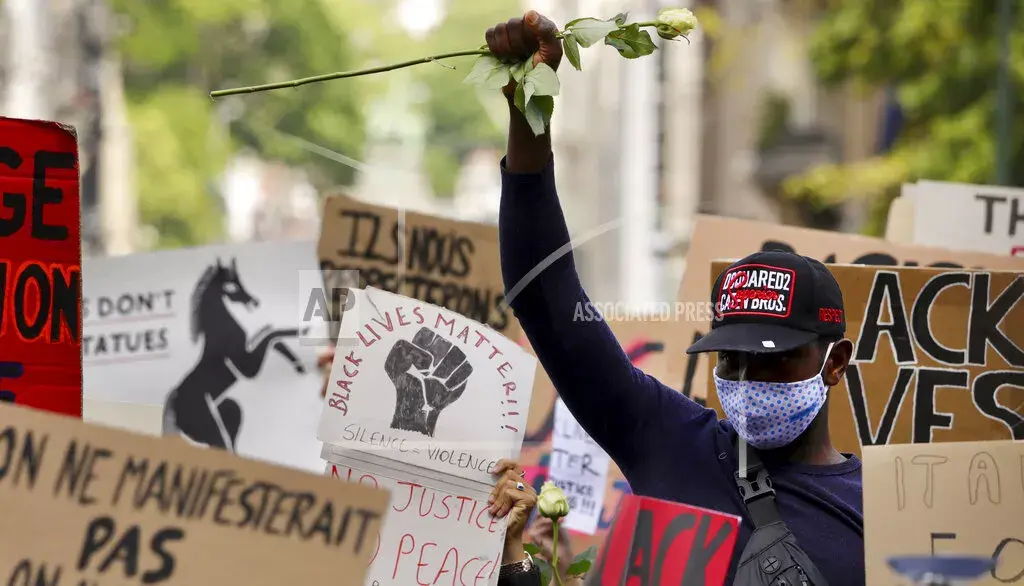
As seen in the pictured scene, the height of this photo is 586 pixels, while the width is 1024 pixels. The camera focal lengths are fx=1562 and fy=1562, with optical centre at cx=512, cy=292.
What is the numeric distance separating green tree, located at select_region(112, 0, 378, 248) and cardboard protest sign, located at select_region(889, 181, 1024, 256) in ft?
55.0

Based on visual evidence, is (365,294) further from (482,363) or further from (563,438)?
(563,438)

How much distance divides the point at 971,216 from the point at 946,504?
3.06m

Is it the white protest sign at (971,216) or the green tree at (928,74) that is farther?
the green tree at (928,74)

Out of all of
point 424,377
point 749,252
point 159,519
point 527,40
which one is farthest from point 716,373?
point 749,252

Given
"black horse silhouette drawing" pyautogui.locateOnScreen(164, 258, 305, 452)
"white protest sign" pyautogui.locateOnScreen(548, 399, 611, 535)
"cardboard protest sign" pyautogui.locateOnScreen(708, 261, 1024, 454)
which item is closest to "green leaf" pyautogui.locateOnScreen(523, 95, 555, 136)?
"cardboard protest sign" pyautogui.locateOnScreen(708, 261, 1024, 454)

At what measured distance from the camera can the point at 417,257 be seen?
5.52 meters

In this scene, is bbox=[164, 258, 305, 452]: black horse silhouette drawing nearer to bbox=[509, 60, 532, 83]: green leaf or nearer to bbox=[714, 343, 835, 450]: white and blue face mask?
bbox=[714, 343, 835, 450]: white and blue face mask

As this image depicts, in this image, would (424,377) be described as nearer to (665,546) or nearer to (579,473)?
A: (665,546)

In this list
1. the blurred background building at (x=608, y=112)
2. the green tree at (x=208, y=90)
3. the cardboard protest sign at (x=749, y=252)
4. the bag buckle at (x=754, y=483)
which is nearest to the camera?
the bag buckle at (x=754, y=483)

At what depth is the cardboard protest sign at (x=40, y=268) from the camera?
3004 mm

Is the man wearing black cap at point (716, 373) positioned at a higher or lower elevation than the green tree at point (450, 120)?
lower

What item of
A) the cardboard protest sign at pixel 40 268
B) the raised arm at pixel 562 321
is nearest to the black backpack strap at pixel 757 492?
the raised arm at pixel 562 321

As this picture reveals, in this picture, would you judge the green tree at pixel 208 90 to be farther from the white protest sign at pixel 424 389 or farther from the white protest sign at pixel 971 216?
the white protest sign at pixel 424 389

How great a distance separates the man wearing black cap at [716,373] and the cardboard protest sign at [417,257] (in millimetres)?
2145
